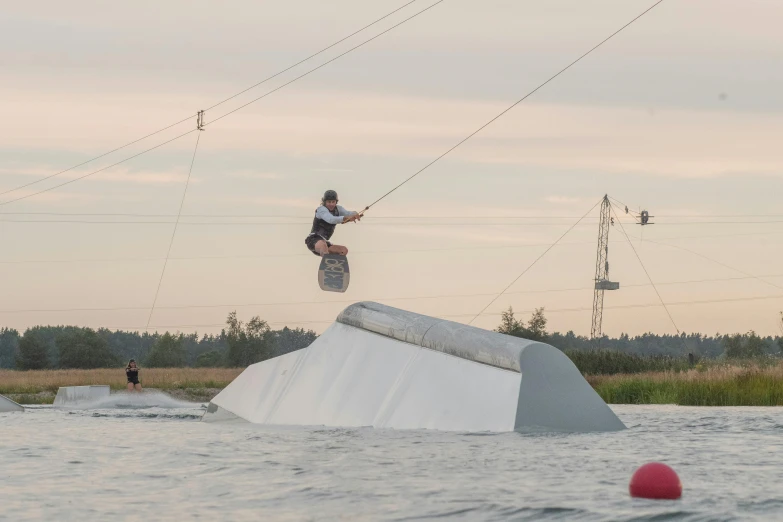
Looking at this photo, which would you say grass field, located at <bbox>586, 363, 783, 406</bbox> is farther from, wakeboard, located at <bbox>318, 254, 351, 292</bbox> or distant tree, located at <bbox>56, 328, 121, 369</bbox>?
distant tree, located at <bbox>56, 328, 121, 369</bbox>

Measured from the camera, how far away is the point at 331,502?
35.0 ft

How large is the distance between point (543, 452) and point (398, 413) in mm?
3491

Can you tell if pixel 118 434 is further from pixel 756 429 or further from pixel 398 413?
pixel 756 429

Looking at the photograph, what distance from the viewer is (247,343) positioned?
392 ft

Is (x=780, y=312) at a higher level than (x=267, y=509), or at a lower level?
higher

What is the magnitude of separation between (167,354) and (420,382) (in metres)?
112

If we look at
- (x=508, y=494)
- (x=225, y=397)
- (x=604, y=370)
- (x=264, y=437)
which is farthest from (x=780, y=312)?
(x=508, y=494)

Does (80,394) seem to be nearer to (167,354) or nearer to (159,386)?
(159,386)

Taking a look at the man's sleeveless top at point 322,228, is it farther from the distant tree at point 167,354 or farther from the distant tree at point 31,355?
the distant tree at point 31,355

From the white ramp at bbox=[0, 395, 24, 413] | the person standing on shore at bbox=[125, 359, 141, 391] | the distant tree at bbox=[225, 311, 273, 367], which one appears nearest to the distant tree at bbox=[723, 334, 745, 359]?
the distant tree at bbox=[225, 311, 273, 367]

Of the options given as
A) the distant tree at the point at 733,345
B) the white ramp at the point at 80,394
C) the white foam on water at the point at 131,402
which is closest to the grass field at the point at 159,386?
the white ramp at the point at 80,394

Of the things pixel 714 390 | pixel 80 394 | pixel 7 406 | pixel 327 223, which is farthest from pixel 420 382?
pixel 80 394

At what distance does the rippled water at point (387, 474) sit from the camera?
10.1m

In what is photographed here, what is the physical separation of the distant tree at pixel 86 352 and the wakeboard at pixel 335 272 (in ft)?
364
